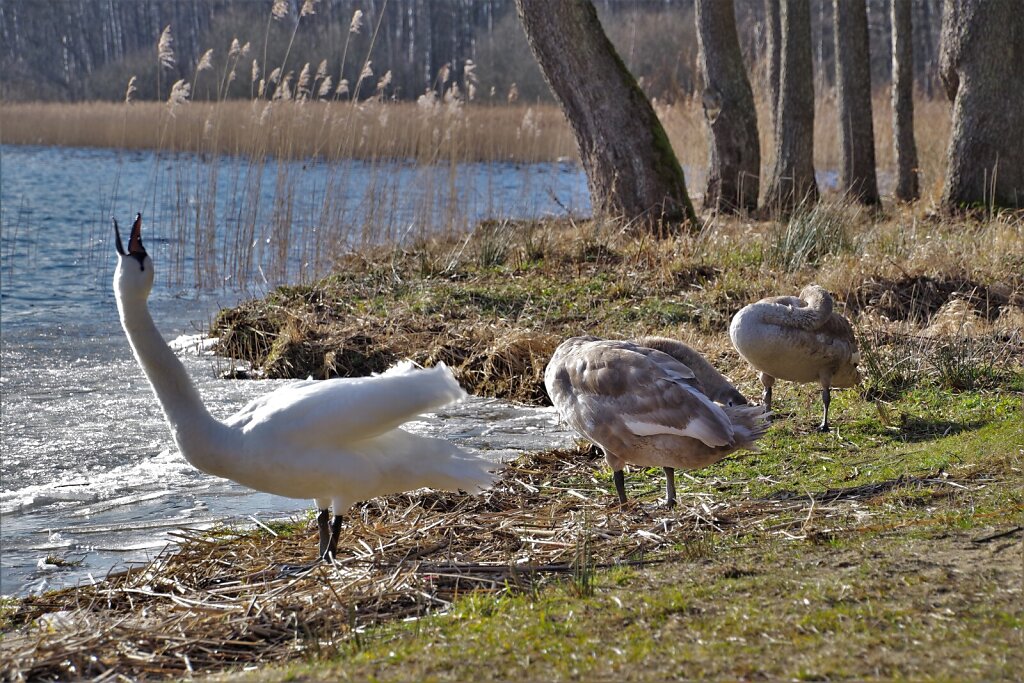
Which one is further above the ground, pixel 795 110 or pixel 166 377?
pixel 795 110

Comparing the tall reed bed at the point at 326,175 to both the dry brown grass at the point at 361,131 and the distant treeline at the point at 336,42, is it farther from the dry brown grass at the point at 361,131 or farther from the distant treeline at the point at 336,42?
the distant treeline at the point at 336,42

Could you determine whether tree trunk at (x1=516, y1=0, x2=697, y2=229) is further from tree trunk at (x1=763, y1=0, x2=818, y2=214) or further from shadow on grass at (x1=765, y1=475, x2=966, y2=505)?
shadow on grass at (x1=765, y1=475, x2=966, y2=505)

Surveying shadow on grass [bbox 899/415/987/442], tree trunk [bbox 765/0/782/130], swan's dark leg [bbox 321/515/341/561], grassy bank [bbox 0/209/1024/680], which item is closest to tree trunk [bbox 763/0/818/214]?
tree trunk [bbox 765/0/782/130]

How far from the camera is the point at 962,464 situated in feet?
17.6

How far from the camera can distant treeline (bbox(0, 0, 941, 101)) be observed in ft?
138

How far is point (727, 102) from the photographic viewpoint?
48.7 feet

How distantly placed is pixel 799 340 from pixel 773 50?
13896 mm

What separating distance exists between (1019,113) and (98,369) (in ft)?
34.2

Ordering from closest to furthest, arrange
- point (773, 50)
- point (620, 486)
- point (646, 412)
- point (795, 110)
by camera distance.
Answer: point (646, 412) < point (620, 486) < point (795, 110) < point (773, 50)

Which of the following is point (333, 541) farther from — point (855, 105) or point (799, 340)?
point (855, 105)

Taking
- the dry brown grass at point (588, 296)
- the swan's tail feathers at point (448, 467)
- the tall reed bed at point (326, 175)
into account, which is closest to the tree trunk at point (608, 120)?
the dry brown grass at point (588, 296)

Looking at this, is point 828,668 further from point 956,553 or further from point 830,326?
point 830,326

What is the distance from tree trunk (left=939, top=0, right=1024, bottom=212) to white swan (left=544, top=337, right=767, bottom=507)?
8.88 metres

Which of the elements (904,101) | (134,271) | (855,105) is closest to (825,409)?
(134,271)
